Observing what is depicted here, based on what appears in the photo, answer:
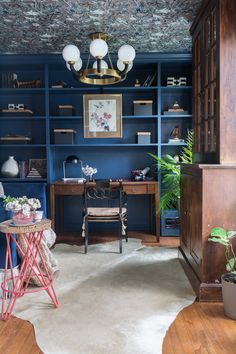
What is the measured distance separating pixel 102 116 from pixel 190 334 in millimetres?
3208

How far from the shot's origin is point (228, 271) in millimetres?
2383

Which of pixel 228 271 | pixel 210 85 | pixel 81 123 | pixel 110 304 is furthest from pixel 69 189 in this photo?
pixel 228 271

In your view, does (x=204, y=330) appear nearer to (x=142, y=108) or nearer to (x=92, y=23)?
(x=92, y=23)

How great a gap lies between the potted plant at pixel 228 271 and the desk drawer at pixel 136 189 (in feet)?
5.80

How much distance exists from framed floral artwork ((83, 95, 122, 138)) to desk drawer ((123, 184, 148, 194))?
829mm

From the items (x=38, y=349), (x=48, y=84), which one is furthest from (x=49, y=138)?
(x=38, y=349)

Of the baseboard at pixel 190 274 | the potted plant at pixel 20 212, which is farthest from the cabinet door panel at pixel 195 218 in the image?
the potted plant at pixel 20 212

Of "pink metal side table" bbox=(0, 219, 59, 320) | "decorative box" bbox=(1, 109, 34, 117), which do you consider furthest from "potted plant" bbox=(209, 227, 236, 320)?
"decorative box" bbox=(1, 109, 34, 117)

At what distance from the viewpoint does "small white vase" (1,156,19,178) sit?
435 cm

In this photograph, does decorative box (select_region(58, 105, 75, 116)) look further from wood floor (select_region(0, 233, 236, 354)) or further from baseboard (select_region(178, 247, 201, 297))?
wood floor (select_region(0, 233, 236, 354))

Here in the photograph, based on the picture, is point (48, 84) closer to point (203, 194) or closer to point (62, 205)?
point (62, 205)

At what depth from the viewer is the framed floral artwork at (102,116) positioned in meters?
4.48

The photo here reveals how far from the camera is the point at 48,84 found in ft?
14.3

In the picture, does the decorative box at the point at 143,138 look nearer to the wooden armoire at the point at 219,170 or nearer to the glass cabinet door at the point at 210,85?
the glass cabinet door at the point at 210,85
